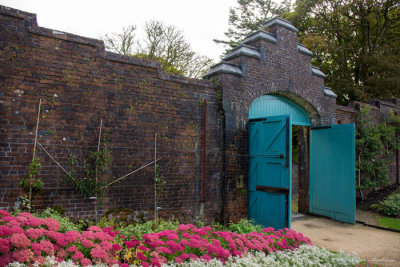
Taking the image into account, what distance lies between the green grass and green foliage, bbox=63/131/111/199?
772cm

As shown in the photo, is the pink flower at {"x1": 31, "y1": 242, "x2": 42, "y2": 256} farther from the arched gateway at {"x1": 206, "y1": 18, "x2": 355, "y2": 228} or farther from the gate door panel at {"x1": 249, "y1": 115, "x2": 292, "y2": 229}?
the gate door panel at {"x1": 249, "y1": 115, "x2": 292, "y2": 229}

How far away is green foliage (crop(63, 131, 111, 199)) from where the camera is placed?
546 cm

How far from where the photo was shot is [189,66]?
19.7m

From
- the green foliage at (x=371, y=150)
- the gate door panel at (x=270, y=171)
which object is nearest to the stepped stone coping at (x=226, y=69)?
the gate door panel at (x=270, y=171)

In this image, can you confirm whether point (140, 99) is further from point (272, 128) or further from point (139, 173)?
point (272, 128)

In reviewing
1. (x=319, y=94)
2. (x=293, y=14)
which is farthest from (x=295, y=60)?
(x=293, y=14)

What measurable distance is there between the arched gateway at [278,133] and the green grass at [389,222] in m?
0.87

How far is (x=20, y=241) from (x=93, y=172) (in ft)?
9.10

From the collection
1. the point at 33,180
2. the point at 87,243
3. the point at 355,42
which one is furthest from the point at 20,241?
the point at 355,42

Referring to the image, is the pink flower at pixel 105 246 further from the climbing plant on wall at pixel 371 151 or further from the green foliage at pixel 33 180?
the climbing plant on wall at pixel 371 151

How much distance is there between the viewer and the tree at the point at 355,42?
1569 centimetres

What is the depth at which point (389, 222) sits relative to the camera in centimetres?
875

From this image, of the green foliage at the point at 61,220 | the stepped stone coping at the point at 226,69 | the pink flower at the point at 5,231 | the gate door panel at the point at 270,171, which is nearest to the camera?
the pink flower at the point at 5,231

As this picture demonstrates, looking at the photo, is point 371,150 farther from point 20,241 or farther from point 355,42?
point 20,241
